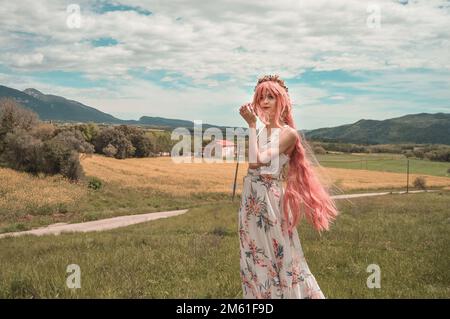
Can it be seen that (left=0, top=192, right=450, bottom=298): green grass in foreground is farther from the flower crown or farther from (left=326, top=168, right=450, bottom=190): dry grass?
(left=326, top=168, right=450, bottom=190): dry grass

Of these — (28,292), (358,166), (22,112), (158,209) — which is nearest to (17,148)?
(22,112)

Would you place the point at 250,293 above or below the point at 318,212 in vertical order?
below

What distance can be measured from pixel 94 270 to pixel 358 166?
275ft

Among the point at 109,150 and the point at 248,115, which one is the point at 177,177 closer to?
the point at 109,150

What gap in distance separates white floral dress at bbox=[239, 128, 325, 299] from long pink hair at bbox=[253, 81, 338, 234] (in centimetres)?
14

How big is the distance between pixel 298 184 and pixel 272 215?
59 centimetres

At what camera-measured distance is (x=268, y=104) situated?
5227 mm

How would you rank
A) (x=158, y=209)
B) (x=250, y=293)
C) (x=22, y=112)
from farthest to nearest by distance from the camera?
(x=22, y=112) < (x=158, y=209) < (x=250, y=293)

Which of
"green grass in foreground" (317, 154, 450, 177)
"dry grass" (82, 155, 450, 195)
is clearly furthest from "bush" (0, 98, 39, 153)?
"green grass in foreground" (317, 154, 450, 177)

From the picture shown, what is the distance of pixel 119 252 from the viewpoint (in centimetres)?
954

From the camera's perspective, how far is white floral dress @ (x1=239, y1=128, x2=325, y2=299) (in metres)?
5.04

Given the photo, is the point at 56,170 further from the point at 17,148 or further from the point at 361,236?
the point at 361,236

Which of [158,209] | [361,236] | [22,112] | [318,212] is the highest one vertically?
[22,112]

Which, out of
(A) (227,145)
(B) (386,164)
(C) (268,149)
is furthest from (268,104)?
(B) (386,164)
